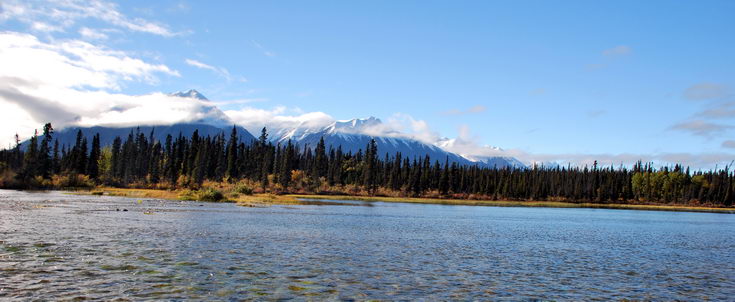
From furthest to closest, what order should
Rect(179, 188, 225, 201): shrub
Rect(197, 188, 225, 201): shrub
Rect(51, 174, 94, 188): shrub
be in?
Rect(51, 174, 94, 188): shrub
Rect(179, 188, 225, 201): shrub
Rect(197, 188, 225, 201): shrub

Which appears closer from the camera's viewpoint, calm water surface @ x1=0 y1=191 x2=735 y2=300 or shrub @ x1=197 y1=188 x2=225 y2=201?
calm water surface @ x1=0 y1=191 x2=735 y2=300

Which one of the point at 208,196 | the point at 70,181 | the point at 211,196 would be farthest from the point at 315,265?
the point at 70,181

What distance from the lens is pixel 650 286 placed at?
90.3ft

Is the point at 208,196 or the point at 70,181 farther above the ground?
the point at 70,181

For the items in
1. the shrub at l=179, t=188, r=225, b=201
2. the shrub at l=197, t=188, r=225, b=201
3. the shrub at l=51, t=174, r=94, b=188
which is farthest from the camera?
the shrub at l=51, t=174, r=94, b=188

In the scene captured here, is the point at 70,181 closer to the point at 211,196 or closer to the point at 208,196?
the point at 208,196

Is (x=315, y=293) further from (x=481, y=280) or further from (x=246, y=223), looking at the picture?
(x=246, y=223)

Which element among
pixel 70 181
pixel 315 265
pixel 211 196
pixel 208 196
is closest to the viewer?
pixel 315 265

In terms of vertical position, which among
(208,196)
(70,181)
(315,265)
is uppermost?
(70,181)

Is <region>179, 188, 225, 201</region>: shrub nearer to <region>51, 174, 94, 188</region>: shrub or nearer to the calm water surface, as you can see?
the calm water surface

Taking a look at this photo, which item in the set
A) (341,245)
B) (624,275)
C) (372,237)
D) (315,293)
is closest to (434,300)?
(315,293)

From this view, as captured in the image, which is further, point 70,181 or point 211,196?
point 70,181

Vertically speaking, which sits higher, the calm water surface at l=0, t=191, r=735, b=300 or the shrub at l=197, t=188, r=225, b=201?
the shrub at l=197, t=188, r=225, b=201

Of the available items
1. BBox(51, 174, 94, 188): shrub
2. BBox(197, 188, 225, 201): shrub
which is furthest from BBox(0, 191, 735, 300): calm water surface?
BBox(51, 174, 94, 188): shrub
